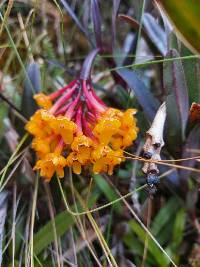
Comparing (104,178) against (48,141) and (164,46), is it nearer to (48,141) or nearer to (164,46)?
(48,141)

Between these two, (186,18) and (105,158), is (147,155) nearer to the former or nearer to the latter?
(105,158)

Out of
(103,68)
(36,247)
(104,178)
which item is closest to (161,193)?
(104,178)

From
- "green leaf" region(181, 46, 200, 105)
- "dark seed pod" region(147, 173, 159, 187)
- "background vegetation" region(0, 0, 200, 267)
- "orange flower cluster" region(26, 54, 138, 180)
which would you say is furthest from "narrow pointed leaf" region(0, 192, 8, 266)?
"green leaf" region(181, 46, 200, 105)

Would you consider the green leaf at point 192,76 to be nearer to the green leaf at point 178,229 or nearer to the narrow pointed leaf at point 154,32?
the narrow pointed leaf at point 154,32

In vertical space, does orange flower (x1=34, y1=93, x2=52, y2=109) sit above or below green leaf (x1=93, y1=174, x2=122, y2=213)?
above

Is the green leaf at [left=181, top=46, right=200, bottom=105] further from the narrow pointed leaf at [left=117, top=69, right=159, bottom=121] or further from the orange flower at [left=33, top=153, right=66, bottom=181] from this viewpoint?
the orange flower at [left=33, top=153, right=66, bottom=181]

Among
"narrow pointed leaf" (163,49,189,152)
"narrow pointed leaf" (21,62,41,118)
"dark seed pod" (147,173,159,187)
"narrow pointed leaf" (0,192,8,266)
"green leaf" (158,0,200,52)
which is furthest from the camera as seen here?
"narrow pointed leaf" (21,62,41,118)
